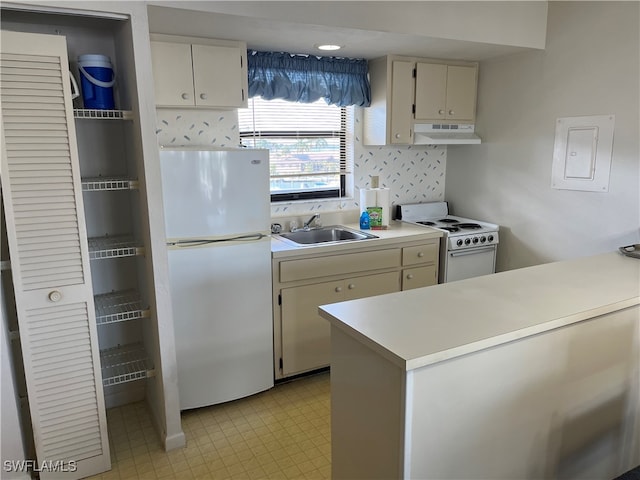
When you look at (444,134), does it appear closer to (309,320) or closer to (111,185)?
(309,320)

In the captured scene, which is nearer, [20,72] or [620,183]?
[20,72]

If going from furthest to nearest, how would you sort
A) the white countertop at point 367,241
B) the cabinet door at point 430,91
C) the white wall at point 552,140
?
the cabinet door at point 430,91, the white countertop at point 367,241, the white wall at point 552,140

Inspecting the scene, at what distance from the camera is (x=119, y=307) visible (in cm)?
246

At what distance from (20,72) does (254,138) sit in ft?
5.23

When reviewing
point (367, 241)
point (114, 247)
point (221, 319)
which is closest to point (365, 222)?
point (367, 241)

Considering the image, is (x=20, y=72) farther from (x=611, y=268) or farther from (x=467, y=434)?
(x=611, y=268)

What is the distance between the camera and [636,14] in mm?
2547

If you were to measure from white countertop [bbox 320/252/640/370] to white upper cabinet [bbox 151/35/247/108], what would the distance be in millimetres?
1630

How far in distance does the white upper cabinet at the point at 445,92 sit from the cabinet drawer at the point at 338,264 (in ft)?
3.55

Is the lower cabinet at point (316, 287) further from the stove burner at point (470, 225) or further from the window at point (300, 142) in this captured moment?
the window at point (300, 142)

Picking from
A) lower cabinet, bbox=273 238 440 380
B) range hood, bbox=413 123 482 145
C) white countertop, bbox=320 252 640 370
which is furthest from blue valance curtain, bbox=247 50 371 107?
white countertop, bbox=320 252 640 370

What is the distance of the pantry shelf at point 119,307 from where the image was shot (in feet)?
7.63

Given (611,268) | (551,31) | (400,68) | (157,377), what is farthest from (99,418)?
(551,31)

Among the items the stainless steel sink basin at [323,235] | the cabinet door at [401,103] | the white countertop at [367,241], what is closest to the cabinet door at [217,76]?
the white countertop at [367,241]
